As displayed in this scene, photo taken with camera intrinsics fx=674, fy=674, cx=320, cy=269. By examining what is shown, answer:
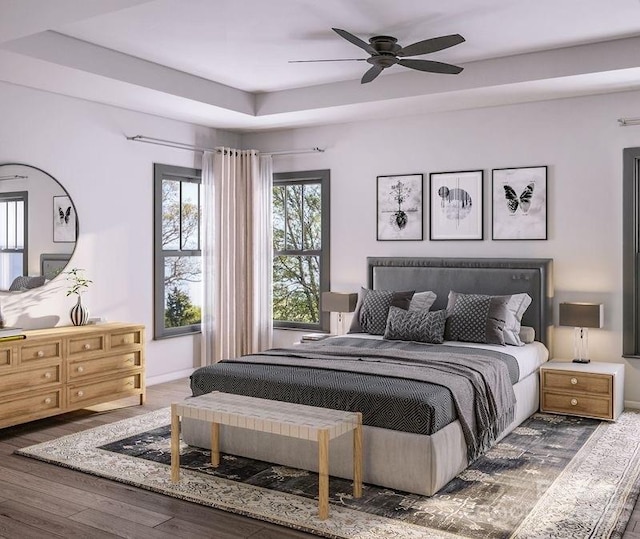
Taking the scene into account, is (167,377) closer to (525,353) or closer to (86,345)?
(86,345)

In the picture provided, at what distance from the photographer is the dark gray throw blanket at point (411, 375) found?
3.90m

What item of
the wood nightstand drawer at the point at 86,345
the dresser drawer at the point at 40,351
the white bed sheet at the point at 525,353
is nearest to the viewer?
the dresser drawer at the point at 40,351

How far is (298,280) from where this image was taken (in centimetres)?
726

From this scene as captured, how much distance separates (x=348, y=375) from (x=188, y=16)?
96.8 inches

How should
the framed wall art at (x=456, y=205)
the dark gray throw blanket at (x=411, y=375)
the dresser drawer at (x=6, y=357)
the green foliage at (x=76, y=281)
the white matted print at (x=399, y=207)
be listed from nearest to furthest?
the dark gray throw blanket at (x=411, y=375) < the dresser drawer at (x=6, y=357) < the green foliage at (x=76, y=281) < the framed wall art at (x=456, y=205) < the white matted print at (x=399, y=207)

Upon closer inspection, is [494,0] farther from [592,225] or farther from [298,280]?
[298,280]

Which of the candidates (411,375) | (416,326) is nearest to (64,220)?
(416,326)

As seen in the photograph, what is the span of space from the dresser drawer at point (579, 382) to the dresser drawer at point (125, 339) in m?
3.28

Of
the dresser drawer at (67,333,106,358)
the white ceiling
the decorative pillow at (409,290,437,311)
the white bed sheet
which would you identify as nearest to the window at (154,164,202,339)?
the white ceiling

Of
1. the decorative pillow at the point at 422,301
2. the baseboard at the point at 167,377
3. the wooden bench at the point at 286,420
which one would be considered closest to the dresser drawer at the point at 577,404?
the decorative pillow at the point at 422,301

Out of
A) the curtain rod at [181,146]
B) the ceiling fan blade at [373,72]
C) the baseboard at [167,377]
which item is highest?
the ceiling fan blade at [373,72]

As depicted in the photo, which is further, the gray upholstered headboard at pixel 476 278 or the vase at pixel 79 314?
the gray upholstered headboard at pixel 476 278

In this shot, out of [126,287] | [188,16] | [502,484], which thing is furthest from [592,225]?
[126,287]

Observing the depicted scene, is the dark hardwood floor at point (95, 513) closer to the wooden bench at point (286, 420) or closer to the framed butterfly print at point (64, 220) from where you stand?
the wooden bench at point (286, 420)
